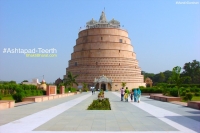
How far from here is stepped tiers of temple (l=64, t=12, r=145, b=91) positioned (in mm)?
58562

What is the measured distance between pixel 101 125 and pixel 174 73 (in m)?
17.0

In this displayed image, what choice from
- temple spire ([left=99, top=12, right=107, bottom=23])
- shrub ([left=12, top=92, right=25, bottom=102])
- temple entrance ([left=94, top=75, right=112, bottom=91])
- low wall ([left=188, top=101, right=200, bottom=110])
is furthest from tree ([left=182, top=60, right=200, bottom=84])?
shrub ([left=12, top=92, right=25, bottom=102])

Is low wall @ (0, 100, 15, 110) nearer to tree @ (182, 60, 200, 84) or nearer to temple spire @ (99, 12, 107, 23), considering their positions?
temple spire @ (99, 12, 107, 23)

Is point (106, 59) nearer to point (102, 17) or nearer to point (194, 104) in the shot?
point (102, 17)

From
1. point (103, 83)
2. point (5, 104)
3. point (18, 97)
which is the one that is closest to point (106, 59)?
point (103, 83)

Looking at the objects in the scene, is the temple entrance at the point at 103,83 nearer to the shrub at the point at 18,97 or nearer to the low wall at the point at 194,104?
the shrub at the point at 18,97

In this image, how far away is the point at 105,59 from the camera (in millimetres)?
59469

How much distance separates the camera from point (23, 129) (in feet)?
24.3

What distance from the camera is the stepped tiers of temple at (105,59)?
192ft

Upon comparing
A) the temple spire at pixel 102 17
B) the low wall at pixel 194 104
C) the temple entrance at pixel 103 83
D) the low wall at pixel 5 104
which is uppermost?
the temple spire at pixel 102 17

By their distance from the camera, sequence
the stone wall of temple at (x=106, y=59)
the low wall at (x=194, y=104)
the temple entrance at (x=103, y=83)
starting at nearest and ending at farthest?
the low wall at (x=194, y=104) → the temple entrance at (x=103, y=83) → the stone wall of temple at (x=106, y=59)

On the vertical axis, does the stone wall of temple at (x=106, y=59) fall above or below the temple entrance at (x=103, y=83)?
above

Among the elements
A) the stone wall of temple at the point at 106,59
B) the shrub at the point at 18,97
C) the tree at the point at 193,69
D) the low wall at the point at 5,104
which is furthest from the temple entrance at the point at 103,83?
the low wall at the point at 5,104

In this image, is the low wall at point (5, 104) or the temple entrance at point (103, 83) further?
the temple entrance at point (103, 83)
